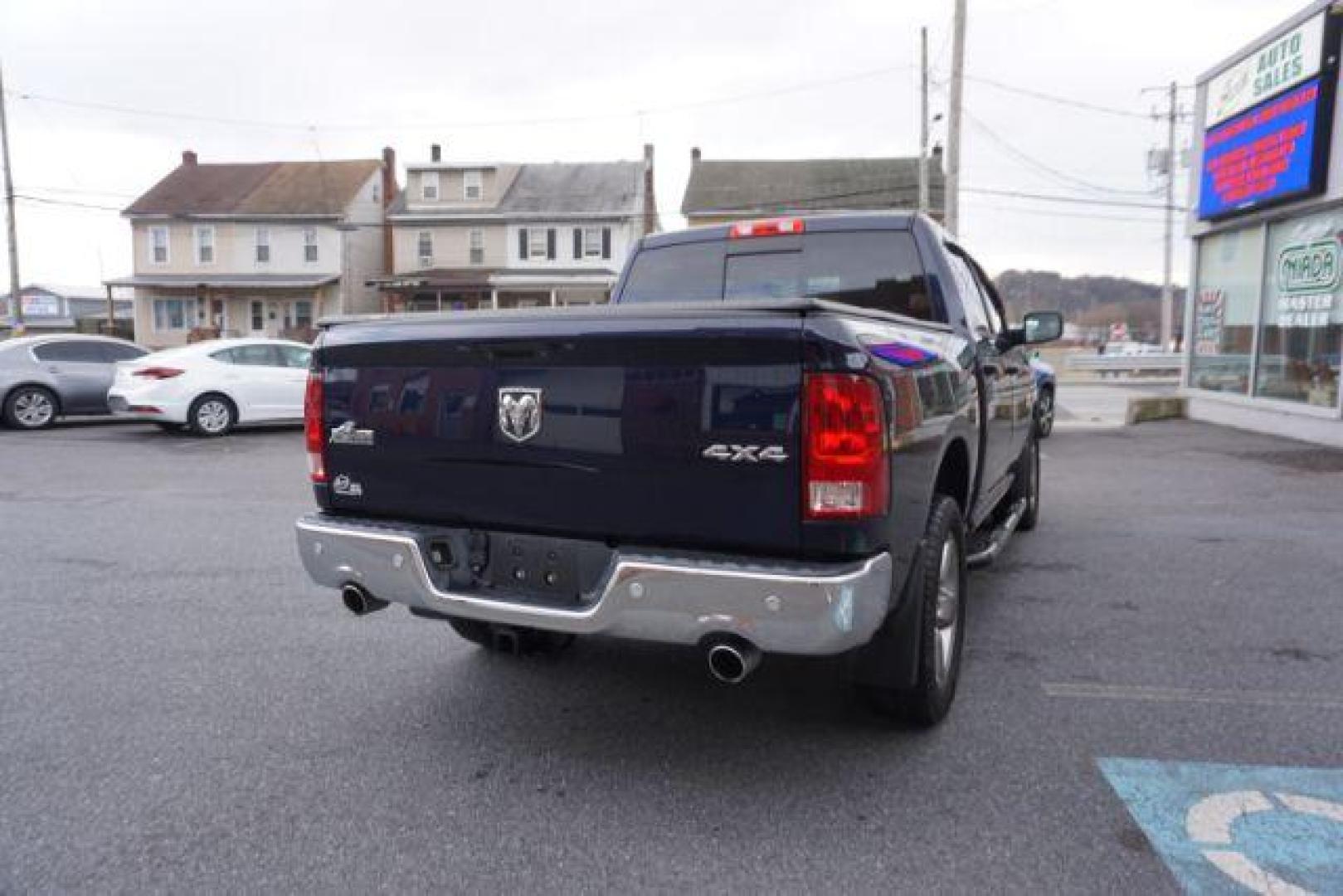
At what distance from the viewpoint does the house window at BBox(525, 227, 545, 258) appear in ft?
124

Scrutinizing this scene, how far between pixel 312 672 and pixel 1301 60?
13.7 metres

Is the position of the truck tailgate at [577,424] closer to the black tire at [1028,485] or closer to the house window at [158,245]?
the black tire at [1028,485]

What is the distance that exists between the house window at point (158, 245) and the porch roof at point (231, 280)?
29.4 inches

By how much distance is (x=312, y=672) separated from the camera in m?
4.09

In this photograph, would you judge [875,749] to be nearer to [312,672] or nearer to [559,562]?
[559,562]

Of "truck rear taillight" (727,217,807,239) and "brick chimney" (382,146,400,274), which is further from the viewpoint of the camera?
"brick chimney" (382,146,400,274)

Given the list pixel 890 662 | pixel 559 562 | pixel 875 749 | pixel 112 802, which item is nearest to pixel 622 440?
pixel 559 562

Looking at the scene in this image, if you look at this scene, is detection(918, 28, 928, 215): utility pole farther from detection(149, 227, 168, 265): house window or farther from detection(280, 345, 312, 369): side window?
detection(149, 227, 168, 265): house window

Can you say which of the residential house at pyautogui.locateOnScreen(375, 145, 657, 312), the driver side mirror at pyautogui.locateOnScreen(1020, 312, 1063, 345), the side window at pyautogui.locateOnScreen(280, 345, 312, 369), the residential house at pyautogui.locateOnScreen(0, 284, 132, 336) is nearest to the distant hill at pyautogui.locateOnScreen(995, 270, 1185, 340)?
the residential house at pyautogui.locateOnScreen(375, 145, 657, 312)

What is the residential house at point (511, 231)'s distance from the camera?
1458 inches

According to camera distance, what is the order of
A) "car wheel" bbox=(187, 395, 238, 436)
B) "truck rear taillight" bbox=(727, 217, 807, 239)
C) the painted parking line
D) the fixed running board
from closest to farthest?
1. the painted parking line
2. the fixed running board
3. "truck rear taillight" bbox=(727, 217, 807, 239)
4. "car wheel" bbox=(187, 395, 238, 436)

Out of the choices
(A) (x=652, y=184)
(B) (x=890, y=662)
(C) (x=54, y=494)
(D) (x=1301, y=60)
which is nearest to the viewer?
(B) (x=890, y=662)

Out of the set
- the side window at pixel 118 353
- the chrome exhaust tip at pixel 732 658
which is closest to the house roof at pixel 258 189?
the side window at pixel 118 353

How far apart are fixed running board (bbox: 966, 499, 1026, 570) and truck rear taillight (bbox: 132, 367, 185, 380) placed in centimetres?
1164
